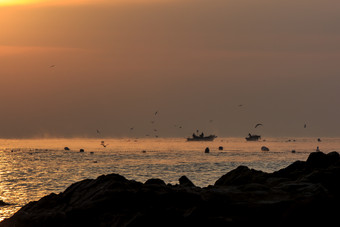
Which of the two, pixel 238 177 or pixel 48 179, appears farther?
pixel 48 179

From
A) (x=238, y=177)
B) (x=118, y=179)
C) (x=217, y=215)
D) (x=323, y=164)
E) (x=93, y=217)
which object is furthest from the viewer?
(x=323, y=164)

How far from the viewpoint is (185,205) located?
27766mm

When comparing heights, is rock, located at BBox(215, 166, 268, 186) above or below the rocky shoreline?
above

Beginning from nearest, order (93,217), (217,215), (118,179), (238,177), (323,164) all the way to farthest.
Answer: (217,215)
(93,217)
(118,179)
(238,177)
(323,164)

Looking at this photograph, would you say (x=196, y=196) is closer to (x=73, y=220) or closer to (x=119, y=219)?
(x=119, y=219)

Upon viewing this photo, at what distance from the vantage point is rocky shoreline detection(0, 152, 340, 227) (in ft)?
82.3

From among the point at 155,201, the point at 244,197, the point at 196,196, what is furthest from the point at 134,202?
the point at 244,197

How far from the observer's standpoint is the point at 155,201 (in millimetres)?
28219

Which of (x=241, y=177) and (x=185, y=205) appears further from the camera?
(x=241, y=177)

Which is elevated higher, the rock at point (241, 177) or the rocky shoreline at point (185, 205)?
the rock at point (241, 177)

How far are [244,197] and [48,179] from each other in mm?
69125

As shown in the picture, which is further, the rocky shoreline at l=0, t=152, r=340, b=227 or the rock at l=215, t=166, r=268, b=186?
the rock at l=215, t=166, r=268, b=186

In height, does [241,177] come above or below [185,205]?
above

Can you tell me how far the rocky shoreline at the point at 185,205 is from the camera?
2510cm
